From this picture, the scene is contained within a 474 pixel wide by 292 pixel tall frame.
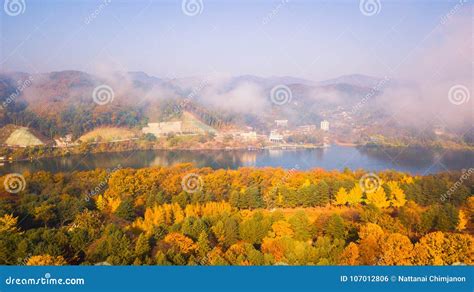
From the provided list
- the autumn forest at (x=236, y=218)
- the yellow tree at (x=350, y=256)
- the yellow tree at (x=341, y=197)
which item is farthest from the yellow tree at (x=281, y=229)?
the yellow tree at (x=341, y=197)

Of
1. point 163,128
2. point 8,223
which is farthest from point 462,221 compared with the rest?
point 8,223

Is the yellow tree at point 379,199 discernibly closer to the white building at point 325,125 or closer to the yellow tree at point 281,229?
the white building at point 325,125

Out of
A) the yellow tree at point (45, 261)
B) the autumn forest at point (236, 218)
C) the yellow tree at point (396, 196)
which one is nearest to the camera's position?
the yellow tree at point (45, 261)

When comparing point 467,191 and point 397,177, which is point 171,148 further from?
point 467,191

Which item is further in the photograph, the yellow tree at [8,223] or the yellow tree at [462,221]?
the yellow tree at [462,221]

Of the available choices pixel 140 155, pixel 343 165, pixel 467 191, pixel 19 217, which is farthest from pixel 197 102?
pixel 467 191

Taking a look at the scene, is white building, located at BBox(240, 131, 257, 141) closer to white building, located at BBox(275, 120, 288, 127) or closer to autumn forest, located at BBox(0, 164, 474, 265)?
white building, located at BBox(275, 120, 288, 127)

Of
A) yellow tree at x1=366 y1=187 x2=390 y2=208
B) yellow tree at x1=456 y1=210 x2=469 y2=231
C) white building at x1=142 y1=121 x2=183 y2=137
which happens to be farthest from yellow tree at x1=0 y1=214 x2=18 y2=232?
yellow tree at x1=456 y1=210 x2=469 y2=231
